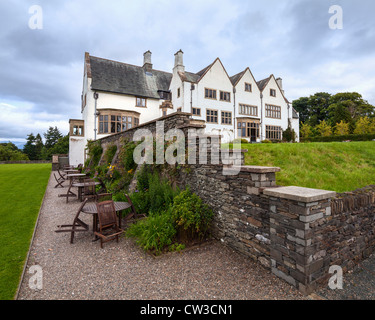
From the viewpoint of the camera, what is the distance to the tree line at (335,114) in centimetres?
3444

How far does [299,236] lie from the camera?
342cm

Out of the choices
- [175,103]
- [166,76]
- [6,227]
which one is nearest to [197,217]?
[6,227]

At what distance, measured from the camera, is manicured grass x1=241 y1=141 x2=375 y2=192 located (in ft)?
21.3

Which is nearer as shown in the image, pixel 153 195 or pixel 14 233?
pixel 14 233

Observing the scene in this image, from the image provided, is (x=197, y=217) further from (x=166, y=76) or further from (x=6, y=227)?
(x=166, y=76)

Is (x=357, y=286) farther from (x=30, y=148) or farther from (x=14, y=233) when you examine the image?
(x=30, y=148)

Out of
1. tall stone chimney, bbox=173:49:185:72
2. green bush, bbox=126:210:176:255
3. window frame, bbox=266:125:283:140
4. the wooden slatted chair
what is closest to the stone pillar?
green bush, bbox=126:210:176:255

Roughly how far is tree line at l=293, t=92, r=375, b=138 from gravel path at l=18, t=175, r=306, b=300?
119 feet

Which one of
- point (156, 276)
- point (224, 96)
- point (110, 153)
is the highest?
point (224, 96)

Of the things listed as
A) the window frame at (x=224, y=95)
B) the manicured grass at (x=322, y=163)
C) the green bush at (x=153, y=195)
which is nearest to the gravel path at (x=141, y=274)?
the green bush at (x=153, y=195)

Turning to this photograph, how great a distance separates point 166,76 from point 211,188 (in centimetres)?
2791

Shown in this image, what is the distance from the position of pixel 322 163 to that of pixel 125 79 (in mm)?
24664

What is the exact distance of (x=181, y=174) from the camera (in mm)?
6891

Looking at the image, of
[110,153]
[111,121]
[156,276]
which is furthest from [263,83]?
[156,276]
